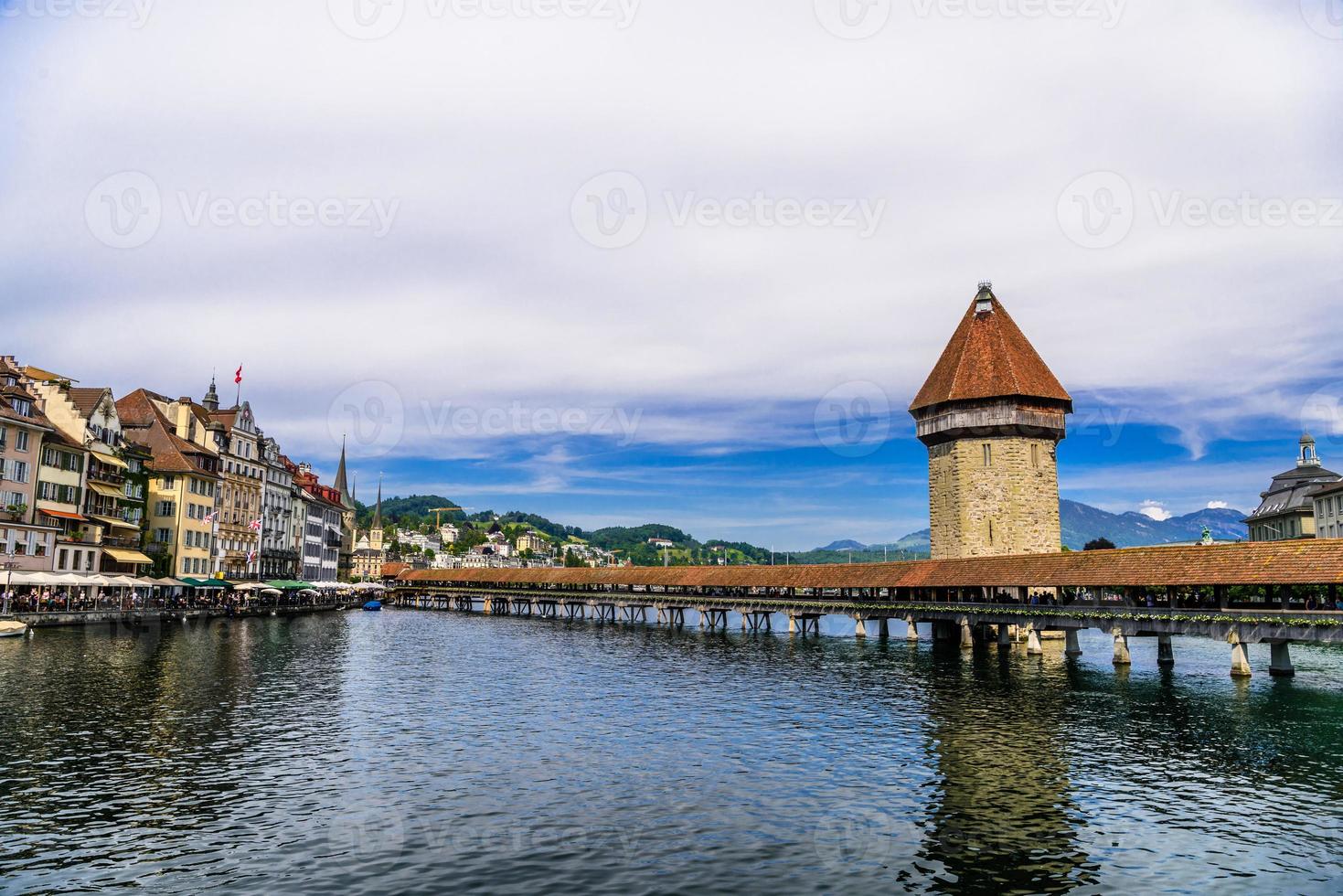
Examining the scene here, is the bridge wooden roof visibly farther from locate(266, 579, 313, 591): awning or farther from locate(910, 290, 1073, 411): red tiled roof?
locate(266, 579, 313, 591): awning

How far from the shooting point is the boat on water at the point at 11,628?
4700cm

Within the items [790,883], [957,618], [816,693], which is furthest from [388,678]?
[957,618]

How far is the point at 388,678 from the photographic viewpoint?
42.5m

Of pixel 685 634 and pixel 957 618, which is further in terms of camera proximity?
pixel 685 634

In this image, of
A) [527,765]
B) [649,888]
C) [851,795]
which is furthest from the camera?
[527,765]

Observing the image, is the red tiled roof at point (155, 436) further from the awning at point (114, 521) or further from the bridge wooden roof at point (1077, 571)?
the bridge wooden roof at point (1077, 571)

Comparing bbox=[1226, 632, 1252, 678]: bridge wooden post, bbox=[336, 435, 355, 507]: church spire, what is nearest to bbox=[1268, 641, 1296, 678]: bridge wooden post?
bbox=[1226, 632, 1252, 678]: bridge wooden post

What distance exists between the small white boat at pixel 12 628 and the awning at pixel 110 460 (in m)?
23.6

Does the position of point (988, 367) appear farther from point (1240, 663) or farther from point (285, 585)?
point (285, 585)

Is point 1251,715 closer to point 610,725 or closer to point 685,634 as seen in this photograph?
point 610,725

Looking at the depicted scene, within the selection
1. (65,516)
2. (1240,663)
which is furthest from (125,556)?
(1240,663)

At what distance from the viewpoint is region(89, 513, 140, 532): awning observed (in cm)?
6781

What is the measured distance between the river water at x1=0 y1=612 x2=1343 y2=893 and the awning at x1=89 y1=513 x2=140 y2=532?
90.0ft

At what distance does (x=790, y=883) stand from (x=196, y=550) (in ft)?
277
